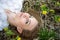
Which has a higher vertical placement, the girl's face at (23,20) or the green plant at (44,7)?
the green plant at (44,7)

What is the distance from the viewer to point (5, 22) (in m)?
2.88

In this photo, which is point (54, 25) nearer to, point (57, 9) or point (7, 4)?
point (57, 9)

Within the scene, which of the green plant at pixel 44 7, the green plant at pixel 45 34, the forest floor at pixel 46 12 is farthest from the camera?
the green plant at pixel 44 7

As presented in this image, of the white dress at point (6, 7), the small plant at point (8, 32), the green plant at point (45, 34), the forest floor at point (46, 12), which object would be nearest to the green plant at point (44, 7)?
the forest floor at point (46, 12)

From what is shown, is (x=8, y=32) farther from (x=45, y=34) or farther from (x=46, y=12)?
(x=46, y=12)

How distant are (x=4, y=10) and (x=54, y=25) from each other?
63 cm

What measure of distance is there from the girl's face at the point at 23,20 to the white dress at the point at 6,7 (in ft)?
0.19

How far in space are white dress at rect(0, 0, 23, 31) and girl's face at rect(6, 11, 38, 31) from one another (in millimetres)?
59

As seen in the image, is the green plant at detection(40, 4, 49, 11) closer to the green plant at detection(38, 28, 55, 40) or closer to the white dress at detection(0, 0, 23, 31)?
the white dress at detection(0, 0, 23, 31)

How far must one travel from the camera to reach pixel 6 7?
9.75 feet

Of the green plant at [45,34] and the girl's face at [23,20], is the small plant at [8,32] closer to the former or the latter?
the girl's face at [23,20]

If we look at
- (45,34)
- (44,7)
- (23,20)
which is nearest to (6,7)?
(23,20)

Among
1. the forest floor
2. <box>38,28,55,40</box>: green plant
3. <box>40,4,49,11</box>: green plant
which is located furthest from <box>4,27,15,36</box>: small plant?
<box>40,4,49,11</box>: green plant

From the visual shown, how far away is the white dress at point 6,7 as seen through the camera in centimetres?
288
